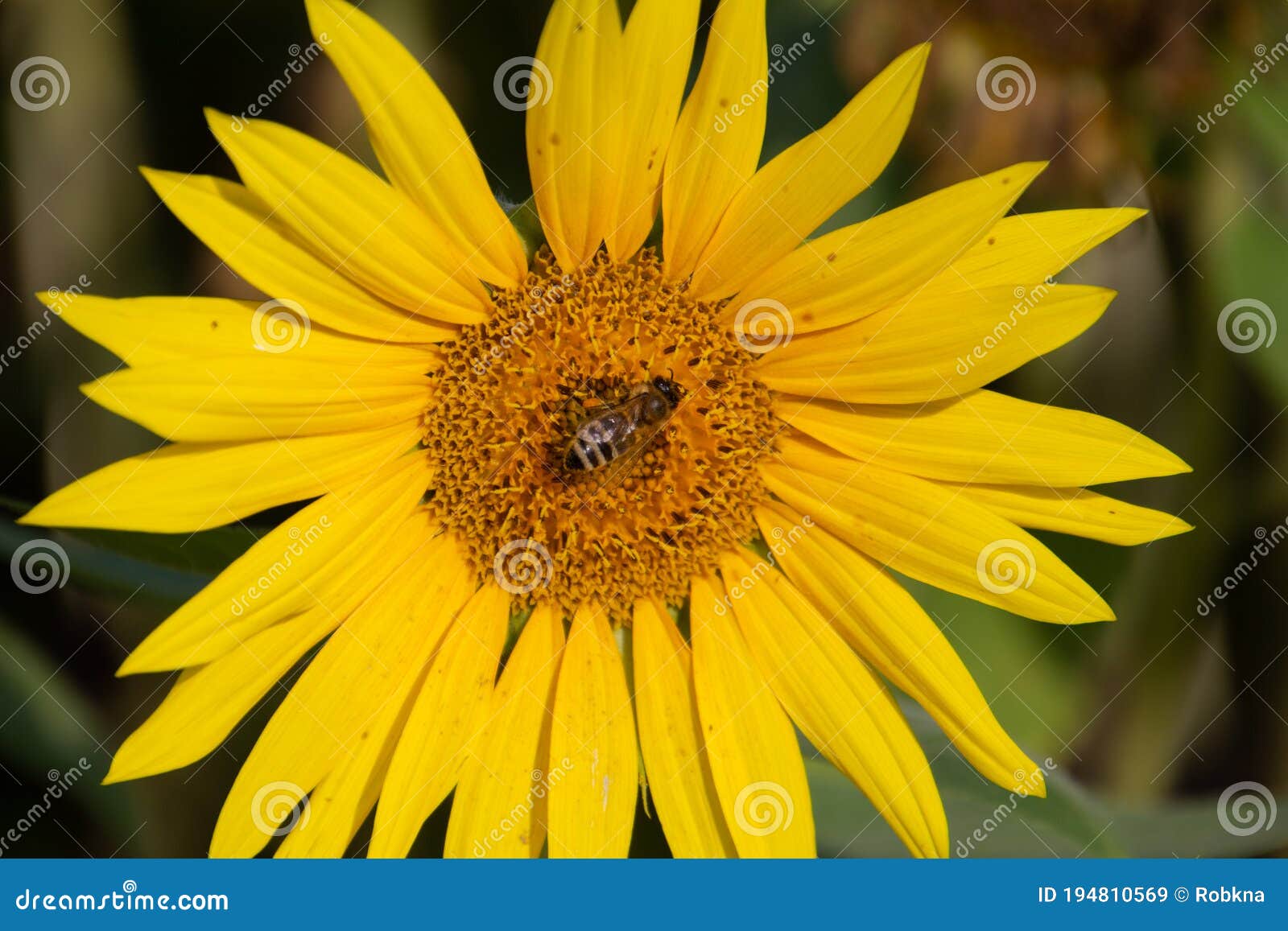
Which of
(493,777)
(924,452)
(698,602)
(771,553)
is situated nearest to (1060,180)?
(924,452)

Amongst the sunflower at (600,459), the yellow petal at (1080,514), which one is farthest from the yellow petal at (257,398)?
the yellow petal at (1080,514)

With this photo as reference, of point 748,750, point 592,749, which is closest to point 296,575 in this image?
point 592,749

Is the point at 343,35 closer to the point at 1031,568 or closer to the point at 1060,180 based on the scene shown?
the point at 1031,568

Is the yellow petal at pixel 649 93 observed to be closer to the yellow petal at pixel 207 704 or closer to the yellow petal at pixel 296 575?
the yellow petal at pixel 296 575

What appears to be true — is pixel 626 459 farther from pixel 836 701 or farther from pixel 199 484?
pixel 199 484

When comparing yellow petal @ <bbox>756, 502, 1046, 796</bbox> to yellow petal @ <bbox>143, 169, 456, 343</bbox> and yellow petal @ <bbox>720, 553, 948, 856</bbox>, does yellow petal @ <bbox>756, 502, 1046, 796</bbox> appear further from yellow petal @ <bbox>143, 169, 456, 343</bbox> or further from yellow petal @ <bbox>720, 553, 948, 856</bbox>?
yellow petal @ <bbox>143, 169, 456, 343</bbox>

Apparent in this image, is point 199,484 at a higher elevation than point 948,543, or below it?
higher
